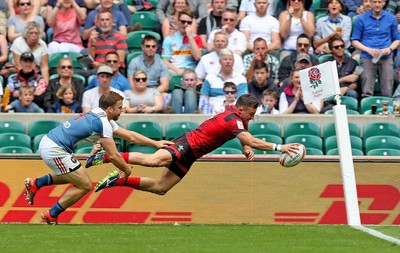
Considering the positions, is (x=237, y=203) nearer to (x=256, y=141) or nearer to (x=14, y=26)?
(x=256, y=141)

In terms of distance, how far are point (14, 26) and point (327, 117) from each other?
255 inches

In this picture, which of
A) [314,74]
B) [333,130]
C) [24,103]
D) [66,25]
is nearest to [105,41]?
[66,25]

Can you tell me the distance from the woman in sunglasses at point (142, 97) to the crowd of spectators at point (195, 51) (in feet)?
0.06

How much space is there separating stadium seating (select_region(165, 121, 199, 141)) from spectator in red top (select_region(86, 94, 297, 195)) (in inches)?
120

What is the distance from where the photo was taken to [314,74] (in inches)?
560

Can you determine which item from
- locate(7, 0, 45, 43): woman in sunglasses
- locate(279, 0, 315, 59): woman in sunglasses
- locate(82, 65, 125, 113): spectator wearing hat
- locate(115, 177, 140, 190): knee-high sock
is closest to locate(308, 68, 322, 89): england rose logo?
locate(115, 177, 140, 190): knee-high sock

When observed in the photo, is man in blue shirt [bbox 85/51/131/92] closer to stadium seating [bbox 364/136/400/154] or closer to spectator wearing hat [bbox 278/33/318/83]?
spectator wearing hat [bbox 278/33/318/83]

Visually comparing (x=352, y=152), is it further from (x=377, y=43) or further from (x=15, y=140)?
(x=15, y=140)

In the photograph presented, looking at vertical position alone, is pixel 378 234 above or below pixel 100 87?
below

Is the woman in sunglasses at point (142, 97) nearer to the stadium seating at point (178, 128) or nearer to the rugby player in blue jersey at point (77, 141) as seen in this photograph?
the stadium seating at point (178, 128)

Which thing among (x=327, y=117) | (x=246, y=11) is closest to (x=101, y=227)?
(x=327, y=117)

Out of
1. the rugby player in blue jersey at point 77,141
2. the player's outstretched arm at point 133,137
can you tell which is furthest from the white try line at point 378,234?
the rugby player in blue jersey at point 77,141

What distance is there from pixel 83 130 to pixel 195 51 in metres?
6.51

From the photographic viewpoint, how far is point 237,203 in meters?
16.0
